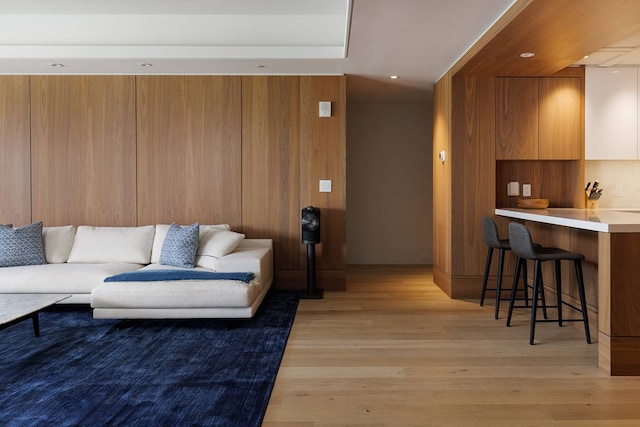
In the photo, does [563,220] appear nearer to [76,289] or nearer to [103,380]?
[103,380]

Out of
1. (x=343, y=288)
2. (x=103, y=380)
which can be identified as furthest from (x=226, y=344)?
(x=343, y=288)

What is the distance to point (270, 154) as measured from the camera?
17.6ft

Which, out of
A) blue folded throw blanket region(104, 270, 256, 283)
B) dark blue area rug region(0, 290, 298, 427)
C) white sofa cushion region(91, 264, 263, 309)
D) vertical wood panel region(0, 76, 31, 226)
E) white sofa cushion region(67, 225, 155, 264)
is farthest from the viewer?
vertical wood panel region(0, 76, 31, 226)

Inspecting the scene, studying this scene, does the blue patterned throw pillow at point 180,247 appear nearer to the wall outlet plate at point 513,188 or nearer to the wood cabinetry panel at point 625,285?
the wall outlet plate at point 513,188

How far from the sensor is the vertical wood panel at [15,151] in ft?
17.4

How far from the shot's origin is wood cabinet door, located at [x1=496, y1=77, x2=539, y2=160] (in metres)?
5.01

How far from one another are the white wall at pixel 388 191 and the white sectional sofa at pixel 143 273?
2.59 meters

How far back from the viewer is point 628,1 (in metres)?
2.96

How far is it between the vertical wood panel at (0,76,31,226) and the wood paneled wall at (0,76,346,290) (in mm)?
11

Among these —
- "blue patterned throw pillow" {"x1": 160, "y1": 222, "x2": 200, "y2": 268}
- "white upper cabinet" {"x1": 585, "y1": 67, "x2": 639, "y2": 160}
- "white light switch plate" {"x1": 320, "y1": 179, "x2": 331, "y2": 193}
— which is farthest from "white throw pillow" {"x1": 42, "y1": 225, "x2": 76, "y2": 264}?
"white upper cabinet" {"x1": 585, "y1": 67, "x2": 639, "y2": 160}

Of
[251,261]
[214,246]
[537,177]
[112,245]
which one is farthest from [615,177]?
[112,245]

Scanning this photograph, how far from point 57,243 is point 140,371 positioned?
2.60m

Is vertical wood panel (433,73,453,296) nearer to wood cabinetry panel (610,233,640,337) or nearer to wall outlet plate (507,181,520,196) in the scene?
wall outlet plate (507,181,520,196)

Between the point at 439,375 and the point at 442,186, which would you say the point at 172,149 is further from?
the point at 439,375
